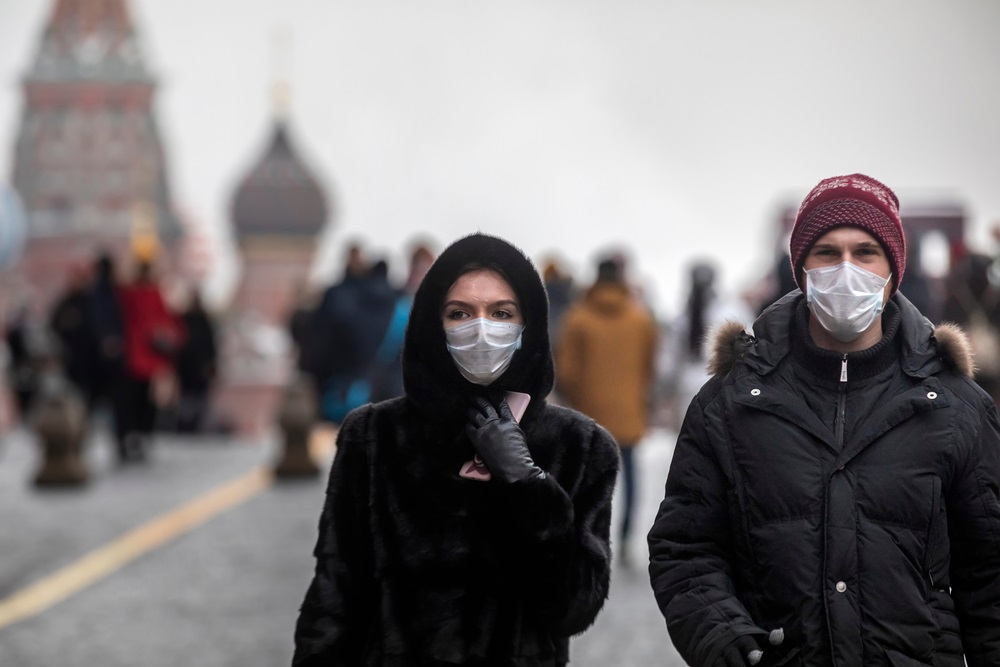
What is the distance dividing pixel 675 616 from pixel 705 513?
0.20m

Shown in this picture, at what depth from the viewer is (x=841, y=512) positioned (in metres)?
3.68

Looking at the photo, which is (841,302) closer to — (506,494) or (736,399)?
(736,399)

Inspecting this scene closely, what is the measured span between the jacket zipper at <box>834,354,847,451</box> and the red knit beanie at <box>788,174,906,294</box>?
20 cm

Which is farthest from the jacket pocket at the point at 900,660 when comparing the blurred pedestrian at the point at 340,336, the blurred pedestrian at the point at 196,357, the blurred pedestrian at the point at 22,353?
the blurred pedestrian at the point at 22,353

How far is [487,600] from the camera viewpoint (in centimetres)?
401

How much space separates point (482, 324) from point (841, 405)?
0.72 m

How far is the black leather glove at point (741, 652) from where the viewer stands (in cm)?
364

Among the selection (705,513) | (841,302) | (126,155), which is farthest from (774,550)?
(126,155)

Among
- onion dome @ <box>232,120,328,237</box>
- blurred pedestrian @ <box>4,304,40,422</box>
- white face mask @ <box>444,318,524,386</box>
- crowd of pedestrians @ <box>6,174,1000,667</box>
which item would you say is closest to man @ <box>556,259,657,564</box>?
crowd of pedestrians @ <box>6,174,1000,667</box>

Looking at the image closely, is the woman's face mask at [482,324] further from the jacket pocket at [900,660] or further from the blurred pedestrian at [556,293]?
the blurred pedestrian at [556,293]

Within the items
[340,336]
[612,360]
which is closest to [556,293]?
[340,336]

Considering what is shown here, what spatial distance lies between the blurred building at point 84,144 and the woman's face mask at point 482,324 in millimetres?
67850

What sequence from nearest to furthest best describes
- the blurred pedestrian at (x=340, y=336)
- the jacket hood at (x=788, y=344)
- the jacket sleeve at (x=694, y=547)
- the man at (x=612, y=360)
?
the jacket sleeve at (x=694, y=547)
the jacket hood at (x=788, y=344)
the man at (x=612, y=360)
the blurred pedestrian at (x=340, y=336)

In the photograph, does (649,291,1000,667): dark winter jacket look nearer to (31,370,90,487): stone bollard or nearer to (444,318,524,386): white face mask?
(444,318,524,386): white face mask
